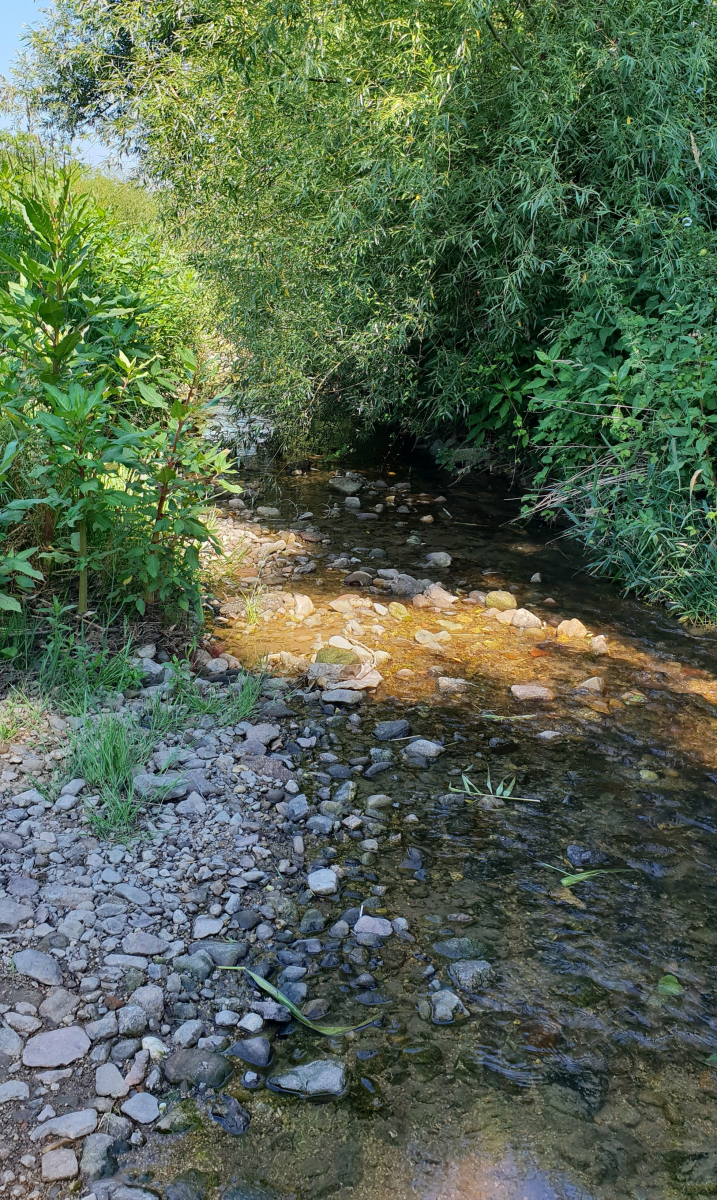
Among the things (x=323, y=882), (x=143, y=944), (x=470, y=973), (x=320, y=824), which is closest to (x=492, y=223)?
(x=320, y=824)

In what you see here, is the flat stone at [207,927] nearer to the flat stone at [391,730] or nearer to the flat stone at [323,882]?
the flat stone at [323,882]

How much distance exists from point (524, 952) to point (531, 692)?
1.54 metres

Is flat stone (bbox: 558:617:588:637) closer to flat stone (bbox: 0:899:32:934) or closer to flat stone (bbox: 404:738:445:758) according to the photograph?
flat stone (bbox: 404:738:445:758)

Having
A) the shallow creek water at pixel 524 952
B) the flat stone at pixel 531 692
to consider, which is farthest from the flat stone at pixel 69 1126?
the flat stone at pixel 531 692

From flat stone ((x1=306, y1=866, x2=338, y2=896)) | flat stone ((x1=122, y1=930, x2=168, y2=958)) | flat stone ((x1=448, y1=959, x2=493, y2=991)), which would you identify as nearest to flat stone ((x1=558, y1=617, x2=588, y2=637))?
flat stone ((x1=306, y1=866, x2=338, y2=896))

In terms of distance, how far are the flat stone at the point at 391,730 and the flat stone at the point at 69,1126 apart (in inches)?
68.4

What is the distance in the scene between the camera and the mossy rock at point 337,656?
370cm

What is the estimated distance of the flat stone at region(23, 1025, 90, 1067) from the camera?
1.73 m

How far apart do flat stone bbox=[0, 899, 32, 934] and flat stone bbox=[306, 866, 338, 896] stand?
29.4 inches

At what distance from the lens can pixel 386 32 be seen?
492cm

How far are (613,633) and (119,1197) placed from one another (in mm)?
3335

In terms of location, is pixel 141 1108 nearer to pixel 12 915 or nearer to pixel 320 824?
pixel 12 915

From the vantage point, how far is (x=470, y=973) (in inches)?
81.6

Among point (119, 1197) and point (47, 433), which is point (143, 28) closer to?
point (47, 433)
